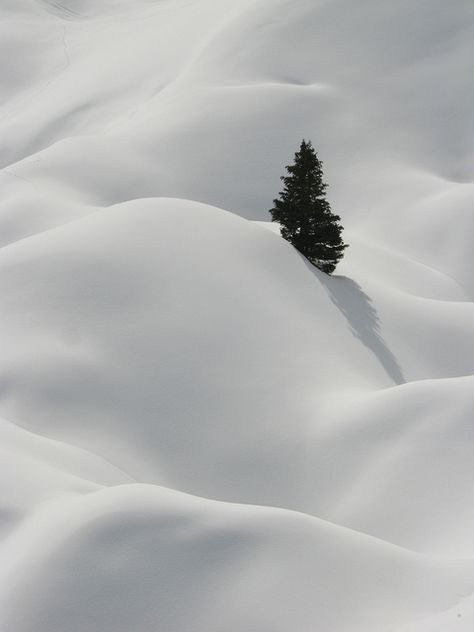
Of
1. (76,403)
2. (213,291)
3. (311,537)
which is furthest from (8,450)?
(213,291)

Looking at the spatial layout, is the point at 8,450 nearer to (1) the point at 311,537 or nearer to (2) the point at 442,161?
(1) the point at 311,537

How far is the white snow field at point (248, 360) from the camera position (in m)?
13.5

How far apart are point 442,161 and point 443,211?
6.54 metres

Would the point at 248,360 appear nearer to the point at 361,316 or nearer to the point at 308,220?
the point at 361,316

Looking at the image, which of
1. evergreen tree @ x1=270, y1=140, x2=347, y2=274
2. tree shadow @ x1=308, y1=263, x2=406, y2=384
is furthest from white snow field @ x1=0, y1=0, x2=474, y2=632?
evergreen tree @ x1=270, y1=140, x2=347, y2=274

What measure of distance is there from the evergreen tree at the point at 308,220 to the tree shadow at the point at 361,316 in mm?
1027

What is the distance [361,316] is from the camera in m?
27.5

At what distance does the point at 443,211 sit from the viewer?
4156 centimetres

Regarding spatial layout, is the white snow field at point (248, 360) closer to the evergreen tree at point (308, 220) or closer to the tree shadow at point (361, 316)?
the tree shadow at point (361, 316)

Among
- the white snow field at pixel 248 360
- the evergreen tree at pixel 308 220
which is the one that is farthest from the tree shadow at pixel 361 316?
the evergreen tree at pixel 308 220

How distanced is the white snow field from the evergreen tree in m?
1.05

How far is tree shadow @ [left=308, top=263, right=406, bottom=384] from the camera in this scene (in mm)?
25891

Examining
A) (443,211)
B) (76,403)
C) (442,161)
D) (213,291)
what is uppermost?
(442,161)

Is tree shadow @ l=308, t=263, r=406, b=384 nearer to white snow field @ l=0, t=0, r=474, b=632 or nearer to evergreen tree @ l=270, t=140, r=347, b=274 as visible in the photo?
white snow field @ l=0, t=0, r=474, b=632
